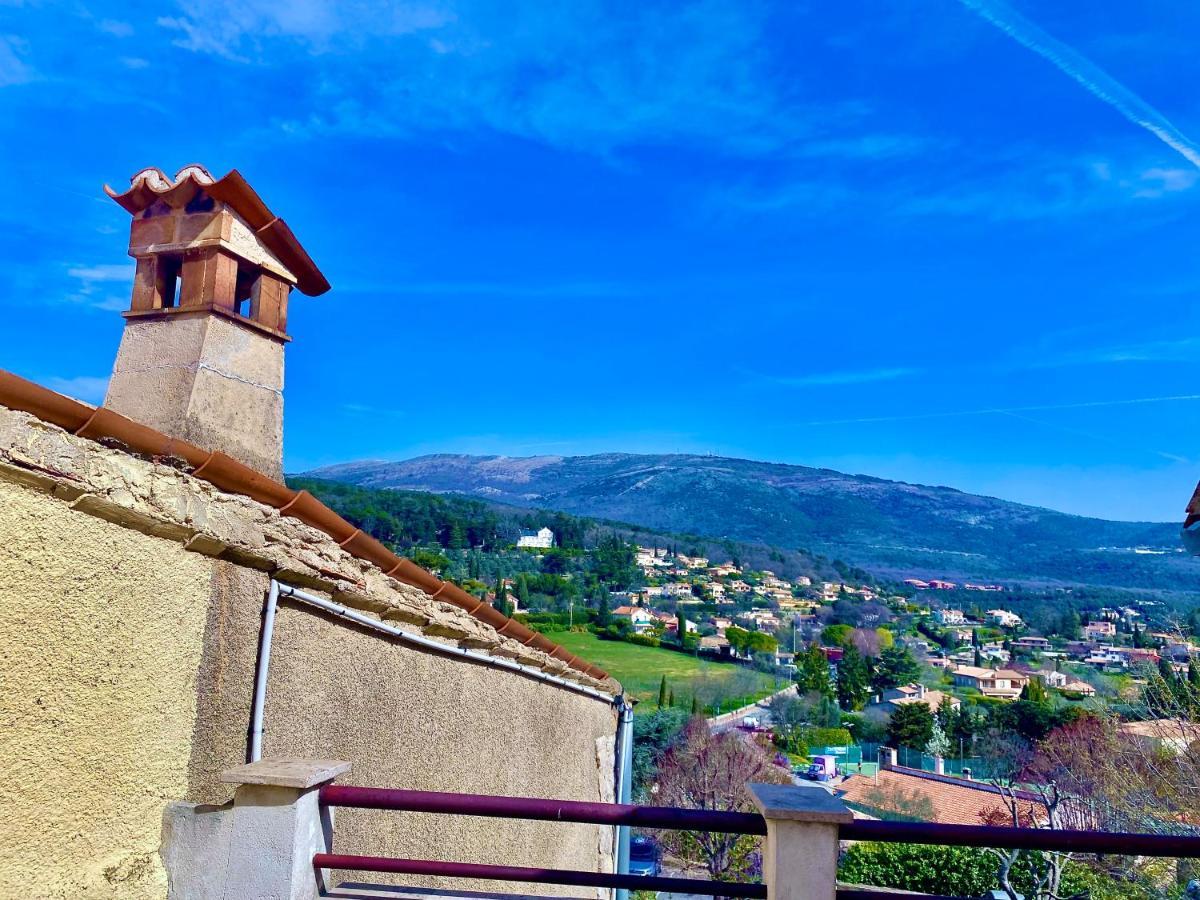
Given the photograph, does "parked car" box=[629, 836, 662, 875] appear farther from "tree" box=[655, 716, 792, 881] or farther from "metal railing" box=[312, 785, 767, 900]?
"metal railing" box=[312, 785, 767, 900]

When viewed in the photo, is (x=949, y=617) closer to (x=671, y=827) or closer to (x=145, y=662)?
(x=671, y=827)

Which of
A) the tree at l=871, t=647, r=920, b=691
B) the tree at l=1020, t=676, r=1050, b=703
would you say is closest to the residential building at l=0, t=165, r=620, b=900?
the tree at l=1020, t=676, r=1050, b=703

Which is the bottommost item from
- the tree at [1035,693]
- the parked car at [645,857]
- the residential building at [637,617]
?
the parked car at [645,857]

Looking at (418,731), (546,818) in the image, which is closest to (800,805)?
(546,818)

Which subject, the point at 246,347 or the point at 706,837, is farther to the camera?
the point at 706,837

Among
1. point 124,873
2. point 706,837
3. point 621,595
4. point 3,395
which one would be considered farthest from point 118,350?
point 621,595

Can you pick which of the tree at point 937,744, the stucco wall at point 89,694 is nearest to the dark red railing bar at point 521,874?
the stucco wall at point 89,694

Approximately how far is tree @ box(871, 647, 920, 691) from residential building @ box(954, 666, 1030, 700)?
3.44m

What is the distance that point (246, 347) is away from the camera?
4262mm

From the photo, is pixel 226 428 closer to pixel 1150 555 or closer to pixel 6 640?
pixel 6 640

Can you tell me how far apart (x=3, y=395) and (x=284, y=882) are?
1.66 m

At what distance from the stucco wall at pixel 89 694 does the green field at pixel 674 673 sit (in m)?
41.4

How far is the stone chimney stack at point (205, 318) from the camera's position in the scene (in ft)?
13.0

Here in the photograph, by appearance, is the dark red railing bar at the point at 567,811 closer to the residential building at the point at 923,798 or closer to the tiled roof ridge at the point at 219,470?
the tiled roof ridge at the point at 219,470
